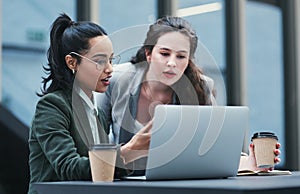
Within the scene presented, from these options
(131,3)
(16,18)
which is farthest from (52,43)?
(131,3)

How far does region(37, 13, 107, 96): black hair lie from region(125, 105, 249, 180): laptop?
1.33 feet

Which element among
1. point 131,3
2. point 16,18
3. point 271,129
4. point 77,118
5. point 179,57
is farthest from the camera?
point 271,129

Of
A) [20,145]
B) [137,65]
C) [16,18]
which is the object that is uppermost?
[16,18]

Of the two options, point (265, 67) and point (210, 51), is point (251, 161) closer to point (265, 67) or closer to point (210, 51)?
point (210, 51)

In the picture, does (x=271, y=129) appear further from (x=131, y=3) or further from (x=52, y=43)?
(x=52, y=43)

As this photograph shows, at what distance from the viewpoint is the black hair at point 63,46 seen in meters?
1.83

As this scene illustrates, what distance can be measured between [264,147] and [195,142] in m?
0.36

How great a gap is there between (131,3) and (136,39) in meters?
2.45

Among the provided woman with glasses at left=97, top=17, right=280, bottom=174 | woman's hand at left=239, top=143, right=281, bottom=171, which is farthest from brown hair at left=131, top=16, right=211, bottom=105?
woman's hand at left=239, top=143, right=281, bottom=171

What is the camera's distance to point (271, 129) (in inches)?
212

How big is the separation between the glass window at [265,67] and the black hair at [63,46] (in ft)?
11.5

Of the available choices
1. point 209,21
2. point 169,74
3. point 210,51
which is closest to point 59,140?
point 169,74

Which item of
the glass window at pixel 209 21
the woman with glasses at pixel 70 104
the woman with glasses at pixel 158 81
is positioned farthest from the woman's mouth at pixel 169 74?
the glass window at pixel 209 21

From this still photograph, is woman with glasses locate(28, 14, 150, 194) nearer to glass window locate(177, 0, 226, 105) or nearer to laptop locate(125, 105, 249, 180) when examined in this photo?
laptop locate(125, 105, 249, 180)
